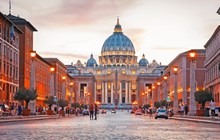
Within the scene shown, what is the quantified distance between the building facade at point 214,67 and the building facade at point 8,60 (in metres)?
31.6

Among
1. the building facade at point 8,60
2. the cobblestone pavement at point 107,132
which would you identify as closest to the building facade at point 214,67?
the building facade at point 8,60

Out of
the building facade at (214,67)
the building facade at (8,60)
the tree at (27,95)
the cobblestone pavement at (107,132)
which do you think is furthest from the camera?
the building facade at (214,67)

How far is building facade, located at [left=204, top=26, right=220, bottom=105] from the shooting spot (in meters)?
91.7

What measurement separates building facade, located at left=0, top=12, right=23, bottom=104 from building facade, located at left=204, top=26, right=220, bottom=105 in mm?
31649

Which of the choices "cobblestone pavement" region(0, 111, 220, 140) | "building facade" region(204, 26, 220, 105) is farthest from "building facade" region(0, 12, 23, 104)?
"cobblestone pavement" region(0, 111, 220, 140)

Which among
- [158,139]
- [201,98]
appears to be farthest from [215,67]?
[158,139]

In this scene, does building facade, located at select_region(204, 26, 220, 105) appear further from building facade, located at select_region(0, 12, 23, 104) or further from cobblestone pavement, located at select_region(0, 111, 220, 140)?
cobblestone pavement, located at select_region(0, 111, 220, 140)

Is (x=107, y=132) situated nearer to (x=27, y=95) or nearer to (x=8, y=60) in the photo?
(x=27, y=95)

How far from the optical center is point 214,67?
9662 cm

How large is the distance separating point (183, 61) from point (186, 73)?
3216 mm

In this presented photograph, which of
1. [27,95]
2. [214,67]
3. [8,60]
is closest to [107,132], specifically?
[27,95]

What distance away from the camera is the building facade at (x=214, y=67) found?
91688 mm

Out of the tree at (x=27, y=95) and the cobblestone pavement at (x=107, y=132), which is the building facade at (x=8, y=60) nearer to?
the tree at (x=27, y=95)

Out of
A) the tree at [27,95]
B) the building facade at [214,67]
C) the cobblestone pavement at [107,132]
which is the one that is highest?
the building facade at [214,67]
